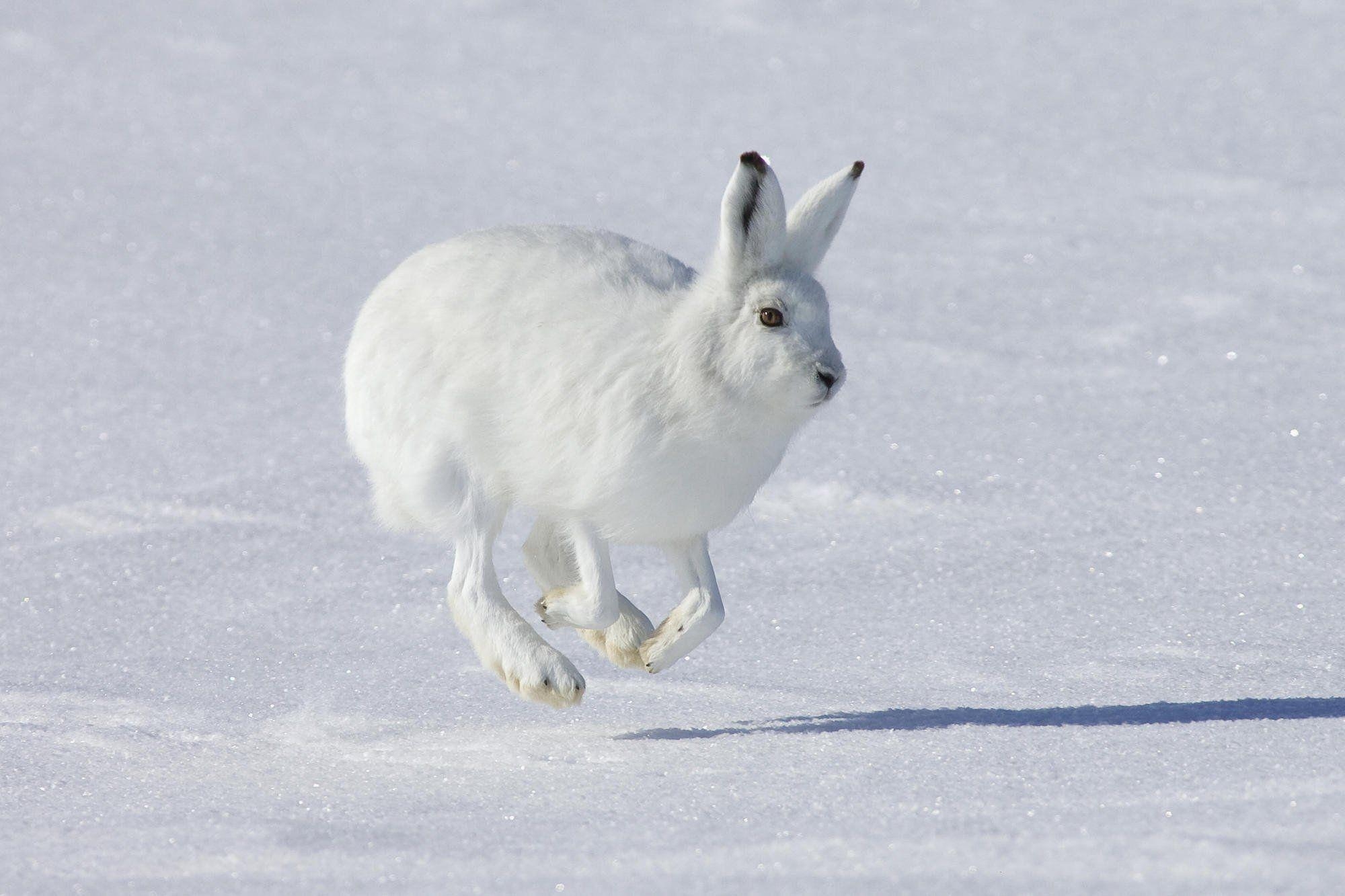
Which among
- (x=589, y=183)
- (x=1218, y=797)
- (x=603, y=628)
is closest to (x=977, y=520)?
(x=603, y=628)

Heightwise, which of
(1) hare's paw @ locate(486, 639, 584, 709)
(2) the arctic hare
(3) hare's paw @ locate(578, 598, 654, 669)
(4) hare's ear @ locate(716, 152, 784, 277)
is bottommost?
(1) hare's paw @ locate(486, 639, 584, 709)

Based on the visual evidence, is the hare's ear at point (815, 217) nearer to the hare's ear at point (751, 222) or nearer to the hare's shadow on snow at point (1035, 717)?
the hare's ear at point (751, 222)

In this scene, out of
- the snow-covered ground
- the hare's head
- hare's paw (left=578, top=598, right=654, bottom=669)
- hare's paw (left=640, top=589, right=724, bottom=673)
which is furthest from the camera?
hare's paw (left=578, top=598, right=654, bottom=669)

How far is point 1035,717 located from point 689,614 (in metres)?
0.89

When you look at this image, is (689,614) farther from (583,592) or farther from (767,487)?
(767,487)

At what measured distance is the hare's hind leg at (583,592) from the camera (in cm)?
439

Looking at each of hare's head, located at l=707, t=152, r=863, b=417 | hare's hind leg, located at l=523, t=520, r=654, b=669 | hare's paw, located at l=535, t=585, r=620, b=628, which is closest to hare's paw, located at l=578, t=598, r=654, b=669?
hare's hind leg, located at l=523, t=520, r=654, b=669

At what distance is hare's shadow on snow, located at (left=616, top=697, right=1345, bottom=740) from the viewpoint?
4.37 meters

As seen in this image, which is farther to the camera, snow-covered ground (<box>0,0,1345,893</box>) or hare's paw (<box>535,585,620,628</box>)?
hare's paw (<box>535,585,620,628</box>)

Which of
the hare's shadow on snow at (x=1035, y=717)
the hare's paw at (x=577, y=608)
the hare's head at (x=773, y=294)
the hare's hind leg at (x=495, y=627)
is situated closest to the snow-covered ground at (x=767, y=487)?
the hare's shadow on snow at (x=1035, y=717)

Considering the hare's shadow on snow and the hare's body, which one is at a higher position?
the hare's body

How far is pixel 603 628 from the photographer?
454 cm

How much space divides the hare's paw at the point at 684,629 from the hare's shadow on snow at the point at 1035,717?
0.21m

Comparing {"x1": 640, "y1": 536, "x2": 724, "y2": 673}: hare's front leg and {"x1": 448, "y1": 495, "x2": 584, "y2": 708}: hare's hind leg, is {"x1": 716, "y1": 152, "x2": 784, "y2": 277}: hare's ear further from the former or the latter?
{"x1": 448, "y1": 495, "x2": 584, "y2": 708}: hare's hind leg
